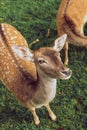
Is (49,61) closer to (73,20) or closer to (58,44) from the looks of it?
(58,44)

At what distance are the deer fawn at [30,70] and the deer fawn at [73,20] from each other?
75 centimetres

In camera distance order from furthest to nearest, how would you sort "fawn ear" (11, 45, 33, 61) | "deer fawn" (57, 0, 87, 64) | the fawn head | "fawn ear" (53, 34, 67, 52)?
"deer fawn" (57, 0, 87, 64) < "fawn ear" (53, 34, 67, 52) < "fawn ear" (11, 45, 33, 61) < the fawn head

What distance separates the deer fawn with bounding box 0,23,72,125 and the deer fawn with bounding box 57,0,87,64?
2.45ft

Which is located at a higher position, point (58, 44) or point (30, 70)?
point (58, 44)

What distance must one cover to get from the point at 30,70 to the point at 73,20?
120cm

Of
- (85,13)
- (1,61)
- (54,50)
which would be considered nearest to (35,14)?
(85,13)

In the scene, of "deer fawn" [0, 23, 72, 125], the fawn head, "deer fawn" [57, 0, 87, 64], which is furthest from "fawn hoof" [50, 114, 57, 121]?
the fawn head

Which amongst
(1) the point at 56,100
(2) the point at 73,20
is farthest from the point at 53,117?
(2) the point at 73,20

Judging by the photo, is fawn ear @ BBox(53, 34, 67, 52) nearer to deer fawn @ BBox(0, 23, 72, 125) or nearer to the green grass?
deer fawn @ BBox(0, 23, 72, 125)

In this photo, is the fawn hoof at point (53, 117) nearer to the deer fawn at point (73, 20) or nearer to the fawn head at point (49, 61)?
the deer fawn at point (73, 20)

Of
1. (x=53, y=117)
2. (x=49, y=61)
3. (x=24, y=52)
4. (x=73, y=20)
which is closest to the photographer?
(x=49, y=61)

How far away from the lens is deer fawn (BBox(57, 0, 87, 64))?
519 centimetres

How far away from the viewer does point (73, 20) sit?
5.36 meters

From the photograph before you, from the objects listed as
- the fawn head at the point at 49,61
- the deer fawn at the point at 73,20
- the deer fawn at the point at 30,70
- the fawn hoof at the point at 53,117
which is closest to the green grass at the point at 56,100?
the fawn hoof at the point at 53,117
